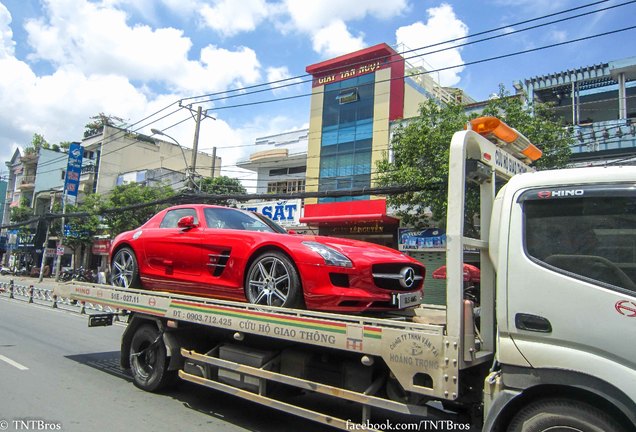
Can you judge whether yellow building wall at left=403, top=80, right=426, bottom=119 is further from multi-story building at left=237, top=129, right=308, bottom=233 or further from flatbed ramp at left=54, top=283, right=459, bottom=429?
flatbed ramp at left=54, top=283, right=459, bottom=429

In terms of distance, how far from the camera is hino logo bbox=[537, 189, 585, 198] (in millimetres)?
2918

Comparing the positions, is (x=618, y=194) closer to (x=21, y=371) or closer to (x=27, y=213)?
(x=21, y=371)

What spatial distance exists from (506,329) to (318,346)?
1670 mm

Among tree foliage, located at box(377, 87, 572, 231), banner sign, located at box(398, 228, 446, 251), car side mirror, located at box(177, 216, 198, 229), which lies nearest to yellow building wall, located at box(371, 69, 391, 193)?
banner sign, located at box(398, 228, 446, 251)

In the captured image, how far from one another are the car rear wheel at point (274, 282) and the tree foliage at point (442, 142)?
8.04 m

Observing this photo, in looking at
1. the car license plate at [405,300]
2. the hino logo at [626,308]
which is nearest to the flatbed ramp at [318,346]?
the car license plate at [405,300]

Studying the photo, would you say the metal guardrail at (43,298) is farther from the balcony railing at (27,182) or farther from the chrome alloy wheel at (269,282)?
the balcony railing at (27,182)

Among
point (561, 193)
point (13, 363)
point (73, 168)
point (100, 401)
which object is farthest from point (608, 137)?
point (73, 168)

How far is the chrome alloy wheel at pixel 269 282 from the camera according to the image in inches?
181

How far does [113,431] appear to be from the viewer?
452 centimetres

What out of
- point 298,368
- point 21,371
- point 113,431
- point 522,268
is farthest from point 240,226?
point 21,371

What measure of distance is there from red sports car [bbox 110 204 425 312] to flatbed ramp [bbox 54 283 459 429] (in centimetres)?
26

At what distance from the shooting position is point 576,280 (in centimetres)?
280

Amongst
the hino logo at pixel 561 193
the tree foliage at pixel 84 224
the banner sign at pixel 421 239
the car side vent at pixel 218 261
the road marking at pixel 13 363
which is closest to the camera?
the hino logo at pixel 561 193
